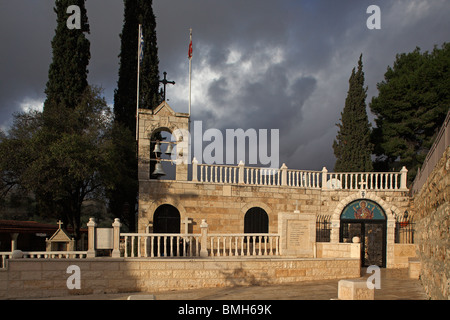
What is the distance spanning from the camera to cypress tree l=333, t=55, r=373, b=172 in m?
26.4

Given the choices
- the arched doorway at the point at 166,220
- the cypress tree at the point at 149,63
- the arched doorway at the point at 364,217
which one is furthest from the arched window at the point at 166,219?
the cypress tree at the point at 149,63

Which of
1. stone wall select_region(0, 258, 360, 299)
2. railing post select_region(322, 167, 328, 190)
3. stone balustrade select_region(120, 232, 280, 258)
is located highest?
railing post select_region(322, 167, 328, 190)

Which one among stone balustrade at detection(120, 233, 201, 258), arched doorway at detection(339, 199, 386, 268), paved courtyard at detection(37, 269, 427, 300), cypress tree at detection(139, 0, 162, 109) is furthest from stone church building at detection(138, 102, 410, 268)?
cypress tree at detection(139, 0, 162, 109)

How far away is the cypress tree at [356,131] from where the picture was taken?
2644cm

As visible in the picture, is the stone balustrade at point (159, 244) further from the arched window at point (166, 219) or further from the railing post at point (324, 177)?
the railing post at point (324, 177)

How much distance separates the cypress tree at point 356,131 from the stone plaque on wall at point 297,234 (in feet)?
41.1

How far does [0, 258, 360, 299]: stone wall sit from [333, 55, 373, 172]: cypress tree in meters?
Answer: 14.1

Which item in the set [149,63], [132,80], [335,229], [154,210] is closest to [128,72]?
[132,80]

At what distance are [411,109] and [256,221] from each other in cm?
1622

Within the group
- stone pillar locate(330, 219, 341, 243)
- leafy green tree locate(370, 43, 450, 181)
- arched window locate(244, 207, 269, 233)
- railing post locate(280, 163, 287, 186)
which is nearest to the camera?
stone pillar locate(330, 219, 341, 243)

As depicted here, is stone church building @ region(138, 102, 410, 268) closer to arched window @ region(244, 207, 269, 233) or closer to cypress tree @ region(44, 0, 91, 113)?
arched window @ region(244, 207, 269, 233)

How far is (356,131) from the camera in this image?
87.1 ft
